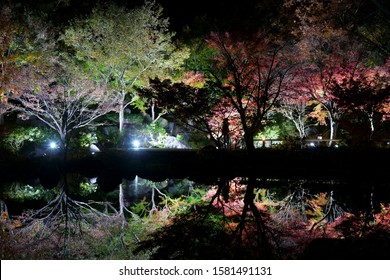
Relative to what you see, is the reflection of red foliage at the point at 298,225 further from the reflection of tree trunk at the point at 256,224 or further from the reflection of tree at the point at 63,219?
the reflection of tree at the point at 63,219

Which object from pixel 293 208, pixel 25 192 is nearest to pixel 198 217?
pixel 293 208

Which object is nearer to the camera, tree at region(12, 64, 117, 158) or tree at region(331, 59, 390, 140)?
tree at region(331, 59, 390, 140)

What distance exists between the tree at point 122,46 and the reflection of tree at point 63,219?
9.90 m

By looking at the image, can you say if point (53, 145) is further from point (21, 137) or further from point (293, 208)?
point (293, 208)

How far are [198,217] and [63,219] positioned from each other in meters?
3.17

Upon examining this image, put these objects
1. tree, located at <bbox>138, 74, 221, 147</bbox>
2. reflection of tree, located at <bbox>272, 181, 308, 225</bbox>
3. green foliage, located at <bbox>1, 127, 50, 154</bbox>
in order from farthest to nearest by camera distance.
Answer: green foliage, located at <bbox>1, 127, 50, 154</bbox>
tree, located at <bbox>138, 74, 221, 147</bbox>
reflection of tree, located at <bbox>272, 181, 308, 225</bbox>

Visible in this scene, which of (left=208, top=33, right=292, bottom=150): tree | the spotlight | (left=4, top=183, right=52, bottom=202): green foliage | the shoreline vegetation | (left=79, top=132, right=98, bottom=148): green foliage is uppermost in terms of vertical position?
(left=208, top=33, right=292, bottom=150): tree

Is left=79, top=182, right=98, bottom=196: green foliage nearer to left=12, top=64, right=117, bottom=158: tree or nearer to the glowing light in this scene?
left=12, top=64, right=117, bottom=158: tree

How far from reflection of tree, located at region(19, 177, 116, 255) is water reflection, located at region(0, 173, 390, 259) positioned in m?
0.02

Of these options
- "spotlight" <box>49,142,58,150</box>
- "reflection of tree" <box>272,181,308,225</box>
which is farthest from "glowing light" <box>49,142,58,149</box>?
"reflection of tree" <box>272,181,308,225</box>

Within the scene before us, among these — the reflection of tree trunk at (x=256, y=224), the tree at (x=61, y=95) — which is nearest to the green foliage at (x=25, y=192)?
the tree at (x=61, y=95)

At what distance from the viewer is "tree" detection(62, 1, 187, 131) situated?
61.1 ft

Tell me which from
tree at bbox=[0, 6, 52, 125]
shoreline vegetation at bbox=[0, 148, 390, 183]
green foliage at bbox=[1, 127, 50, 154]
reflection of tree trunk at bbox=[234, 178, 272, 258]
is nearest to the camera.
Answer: reflection of tree trunk at bbox=[234, 178, 272, 258]
